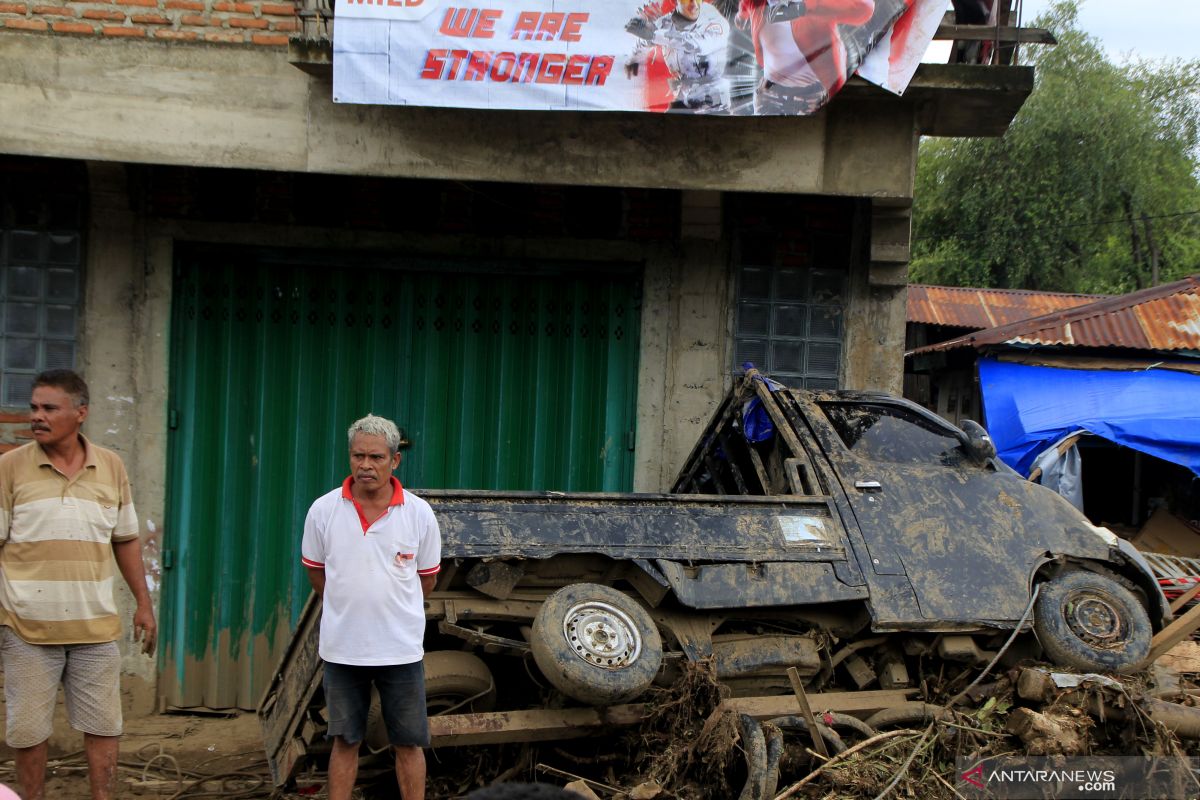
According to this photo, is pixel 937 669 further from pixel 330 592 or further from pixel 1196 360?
pixel 1196 360

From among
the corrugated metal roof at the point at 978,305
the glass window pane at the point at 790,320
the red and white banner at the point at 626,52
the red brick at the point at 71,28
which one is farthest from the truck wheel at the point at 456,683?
the corrugated metal roof at the point at 978,305

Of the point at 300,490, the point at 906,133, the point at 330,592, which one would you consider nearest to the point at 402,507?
the point at 330,592

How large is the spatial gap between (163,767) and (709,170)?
4.62m

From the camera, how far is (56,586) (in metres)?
Answer: 4.17

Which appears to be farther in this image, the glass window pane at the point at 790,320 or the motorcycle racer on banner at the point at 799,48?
the glass window pane at the point at 790,320

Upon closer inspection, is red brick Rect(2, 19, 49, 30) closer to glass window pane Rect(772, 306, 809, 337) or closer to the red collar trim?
the red collar trim

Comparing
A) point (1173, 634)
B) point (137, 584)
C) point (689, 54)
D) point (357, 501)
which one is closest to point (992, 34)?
point (689, 54)

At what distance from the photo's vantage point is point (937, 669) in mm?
5352

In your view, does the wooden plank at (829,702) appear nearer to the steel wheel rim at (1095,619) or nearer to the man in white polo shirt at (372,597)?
the steel wheel rim at (1095,619)

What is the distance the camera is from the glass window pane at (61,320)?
6891 mm

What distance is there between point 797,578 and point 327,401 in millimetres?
3691

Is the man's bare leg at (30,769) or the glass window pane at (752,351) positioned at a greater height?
the glass window pane at (752,351)

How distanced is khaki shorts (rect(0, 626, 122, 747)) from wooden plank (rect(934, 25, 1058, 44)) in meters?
5.37

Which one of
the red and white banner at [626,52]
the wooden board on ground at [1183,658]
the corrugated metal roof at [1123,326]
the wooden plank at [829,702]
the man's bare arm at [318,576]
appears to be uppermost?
the red and white banner at [626,52]
